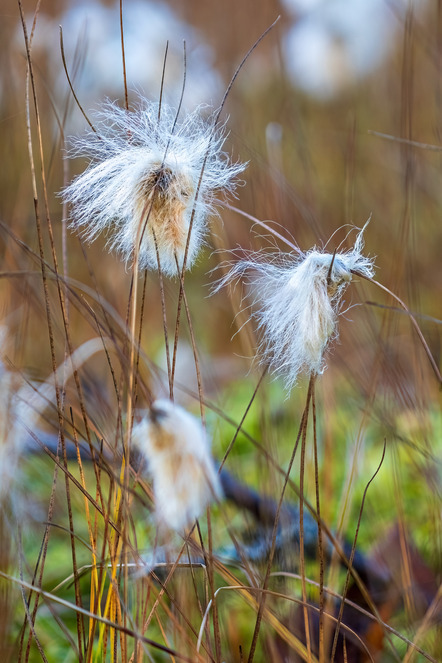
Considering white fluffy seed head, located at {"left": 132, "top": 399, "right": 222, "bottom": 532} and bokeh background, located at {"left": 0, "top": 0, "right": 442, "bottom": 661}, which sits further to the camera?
bokeh background, located at {"left": 0, "top": 0, "right": 442, "bottom": 661}

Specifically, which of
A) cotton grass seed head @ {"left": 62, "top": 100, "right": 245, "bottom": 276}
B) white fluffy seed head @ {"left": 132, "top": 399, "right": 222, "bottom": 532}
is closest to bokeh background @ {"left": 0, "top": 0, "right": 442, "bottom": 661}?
cotton grass seed head @ {"left": 62, "top": 100, "right": 245, "bottom": 276}

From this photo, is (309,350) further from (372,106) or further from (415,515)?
(372,106)

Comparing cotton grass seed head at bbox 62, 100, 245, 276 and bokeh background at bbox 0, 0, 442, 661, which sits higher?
bokeh background at bbox 0, 0, 442, 661

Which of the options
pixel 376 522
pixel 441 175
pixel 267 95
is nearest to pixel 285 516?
pixel 376 522

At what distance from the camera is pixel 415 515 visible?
3.60 ft

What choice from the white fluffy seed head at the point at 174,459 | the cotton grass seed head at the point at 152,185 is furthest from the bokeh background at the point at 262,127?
the white fluffy seed head at the point at 174,459

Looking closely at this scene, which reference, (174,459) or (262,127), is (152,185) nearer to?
(174,459)

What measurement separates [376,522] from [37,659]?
48 cm

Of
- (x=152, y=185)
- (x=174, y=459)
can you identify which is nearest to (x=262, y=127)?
(x=152, y=185)

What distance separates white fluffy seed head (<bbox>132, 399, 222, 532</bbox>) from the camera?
421 mm

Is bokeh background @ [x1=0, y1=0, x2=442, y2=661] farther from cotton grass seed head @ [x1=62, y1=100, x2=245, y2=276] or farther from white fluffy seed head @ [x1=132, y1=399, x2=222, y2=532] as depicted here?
white fluffy seed head @ [x1=132, y1=399, x2=222, y2=532]

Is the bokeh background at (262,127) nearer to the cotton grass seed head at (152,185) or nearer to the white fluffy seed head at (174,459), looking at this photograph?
the cotton grass seed head at (152,185)

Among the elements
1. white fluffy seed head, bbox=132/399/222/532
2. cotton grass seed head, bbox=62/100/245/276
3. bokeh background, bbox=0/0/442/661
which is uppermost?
bokeh background, bbox=0/0/442/661

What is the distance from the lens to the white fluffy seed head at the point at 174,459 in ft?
1.38
